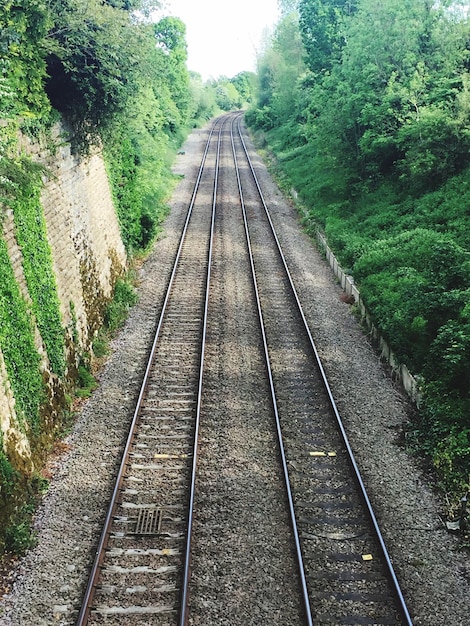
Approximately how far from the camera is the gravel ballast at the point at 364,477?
751cm

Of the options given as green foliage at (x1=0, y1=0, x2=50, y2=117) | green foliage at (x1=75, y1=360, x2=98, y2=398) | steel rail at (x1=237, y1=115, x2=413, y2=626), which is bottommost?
steel rail at (x1=237, y1=115, x2=413, y2=626)

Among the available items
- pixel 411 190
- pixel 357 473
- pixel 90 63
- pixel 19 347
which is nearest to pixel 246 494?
pixel 357 473

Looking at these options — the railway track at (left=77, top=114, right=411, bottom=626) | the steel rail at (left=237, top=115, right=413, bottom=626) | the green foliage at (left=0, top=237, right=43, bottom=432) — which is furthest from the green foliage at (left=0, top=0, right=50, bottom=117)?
the steel rail at (left=237, top=115, right=413, bottom=626)

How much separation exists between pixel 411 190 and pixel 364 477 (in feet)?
52.2

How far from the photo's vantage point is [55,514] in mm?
9039

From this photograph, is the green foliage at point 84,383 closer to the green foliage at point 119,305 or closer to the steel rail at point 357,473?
the green foliage at point 119,305

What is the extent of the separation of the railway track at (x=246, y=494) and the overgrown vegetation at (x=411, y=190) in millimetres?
1981

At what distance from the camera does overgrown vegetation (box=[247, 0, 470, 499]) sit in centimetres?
1143

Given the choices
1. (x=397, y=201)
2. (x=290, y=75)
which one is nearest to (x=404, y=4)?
(x=397, y=201)

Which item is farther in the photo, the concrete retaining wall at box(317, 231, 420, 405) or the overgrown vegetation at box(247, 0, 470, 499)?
the concrete retaining wall at box(317, 231, 420, 405)

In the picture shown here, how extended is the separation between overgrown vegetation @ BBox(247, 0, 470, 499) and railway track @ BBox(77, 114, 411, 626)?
1.98 metres

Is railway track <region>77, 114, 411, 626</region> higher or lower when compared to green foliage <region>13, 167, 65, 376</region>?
lower

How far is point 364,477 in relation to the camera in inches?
389

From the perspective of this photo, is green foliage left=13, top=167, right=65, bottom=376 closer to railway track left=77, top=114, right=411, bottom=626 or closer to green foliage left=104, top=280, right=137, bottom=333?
railway track left=77, top=114, right=411, bottom=626
